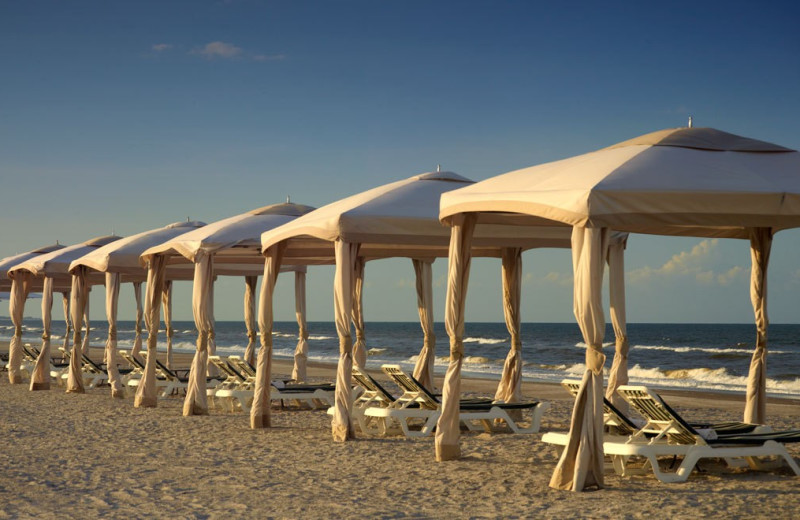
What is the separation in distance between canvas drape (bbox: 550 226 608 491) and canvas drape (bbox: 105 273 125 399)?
10.6 metres

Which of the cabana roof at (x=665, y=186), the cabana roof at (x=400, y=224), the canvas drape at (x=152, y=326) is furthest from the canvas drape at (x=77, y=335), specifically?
the cabana roof at (x=665, y=186)

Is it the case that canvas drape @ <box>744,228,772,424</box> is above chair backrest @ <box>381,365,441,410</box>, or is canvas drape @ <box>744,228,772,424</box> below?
above

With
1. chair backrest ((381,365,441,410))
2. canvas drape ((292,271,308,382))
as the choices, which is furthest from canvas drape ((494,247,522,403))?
canvas drape ((292,271,308,382))

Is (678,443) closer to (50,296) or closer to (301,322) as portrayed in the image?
(301,322)

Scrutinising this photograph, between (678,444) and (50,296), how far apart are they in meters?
14.7

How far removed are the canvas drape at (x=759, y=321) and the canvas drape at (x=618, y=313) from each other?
4.26 ft

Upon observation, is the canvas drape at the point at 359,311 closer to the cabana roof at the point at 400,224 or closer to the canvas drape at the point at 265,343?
the canvas drape at the point at 265,343

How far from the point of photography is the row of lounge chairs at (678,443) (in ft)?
22.9

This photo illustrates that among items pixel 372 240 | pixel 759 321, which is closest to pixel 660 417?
pixel 759 321

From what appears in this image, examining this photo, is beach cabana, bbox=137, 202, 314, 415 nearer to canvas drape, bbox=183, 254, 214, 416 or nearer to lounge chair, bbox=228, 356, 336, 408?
canvas drape, bbox=183, 254, 214, 416

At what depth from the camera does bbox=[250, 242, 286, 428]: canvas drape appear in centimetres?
1102

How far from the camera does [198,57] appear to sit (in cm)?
1920

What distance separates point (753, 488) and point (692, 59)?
35.2 ft

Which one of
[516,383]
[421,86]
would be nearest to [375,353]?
[421,86]
